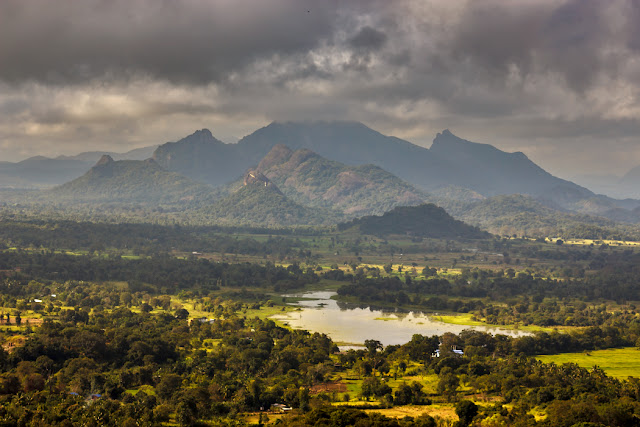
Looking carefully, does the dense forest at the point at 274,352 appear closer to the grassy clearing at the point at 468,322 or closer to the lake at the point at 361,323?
the grassy clearing at the point at 468,322

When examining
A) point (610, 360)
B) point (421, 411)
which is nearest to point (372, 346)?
point (421, 411)

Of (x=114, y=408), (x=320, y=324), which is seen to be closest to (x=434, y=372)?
(x=320, y=324)

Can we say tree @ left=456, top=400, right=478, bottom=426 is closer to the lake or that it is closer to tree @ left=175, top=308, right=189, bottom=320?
the lake

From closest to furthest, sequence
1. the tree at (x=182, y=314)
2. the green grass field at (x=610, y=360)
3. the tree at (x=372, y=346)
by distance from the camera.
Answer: the green grass field at (x=610, y=360), the tree at (x=372, y=346), the tree at (x=182, y=314)

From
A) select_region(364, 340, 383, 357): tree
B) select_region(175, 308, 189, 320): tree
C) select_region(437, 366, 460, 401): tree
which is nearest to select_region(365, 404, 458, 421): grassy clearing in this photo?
select_region(437, 366, 460, 401): tree

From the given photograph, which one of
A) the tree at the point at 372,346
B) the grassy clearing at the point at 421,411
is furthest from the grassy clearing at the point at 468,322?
the grassy clearing at the point at 421,411

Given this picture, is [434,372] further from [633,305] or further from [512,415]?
[633,305]
